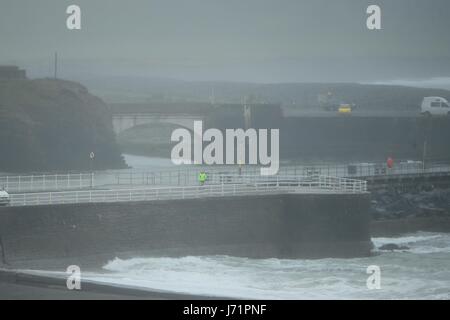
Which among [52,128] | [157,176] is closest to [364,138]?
[157,176]

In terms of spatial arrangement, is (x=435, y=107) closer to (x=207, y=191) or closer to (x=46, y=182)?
(x=46, y=182)

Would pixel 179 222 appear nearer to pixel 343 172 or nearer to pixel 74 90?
pixel 74 90

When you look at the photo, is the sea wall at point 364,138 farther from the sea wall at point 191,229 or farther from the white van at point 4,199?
the white van at point 4,199

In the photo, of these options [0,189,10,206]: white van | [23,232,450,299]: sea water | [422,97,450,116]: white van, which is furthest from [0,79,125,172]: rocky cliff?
[422,97,450,116]: white van

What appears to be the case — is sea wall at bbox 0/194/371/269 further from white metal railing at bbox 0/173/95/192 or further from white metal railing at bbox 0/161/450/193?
white metal railing at bbox 0/173/95/192

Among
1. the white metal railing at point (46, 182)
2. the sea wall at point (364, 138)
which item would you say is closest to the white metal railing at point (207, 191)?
the white metal railing at point (46, 182)

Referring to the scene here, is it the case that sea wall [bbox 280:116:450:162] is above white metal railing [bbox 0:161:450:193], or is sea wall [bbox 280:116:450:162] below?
above
